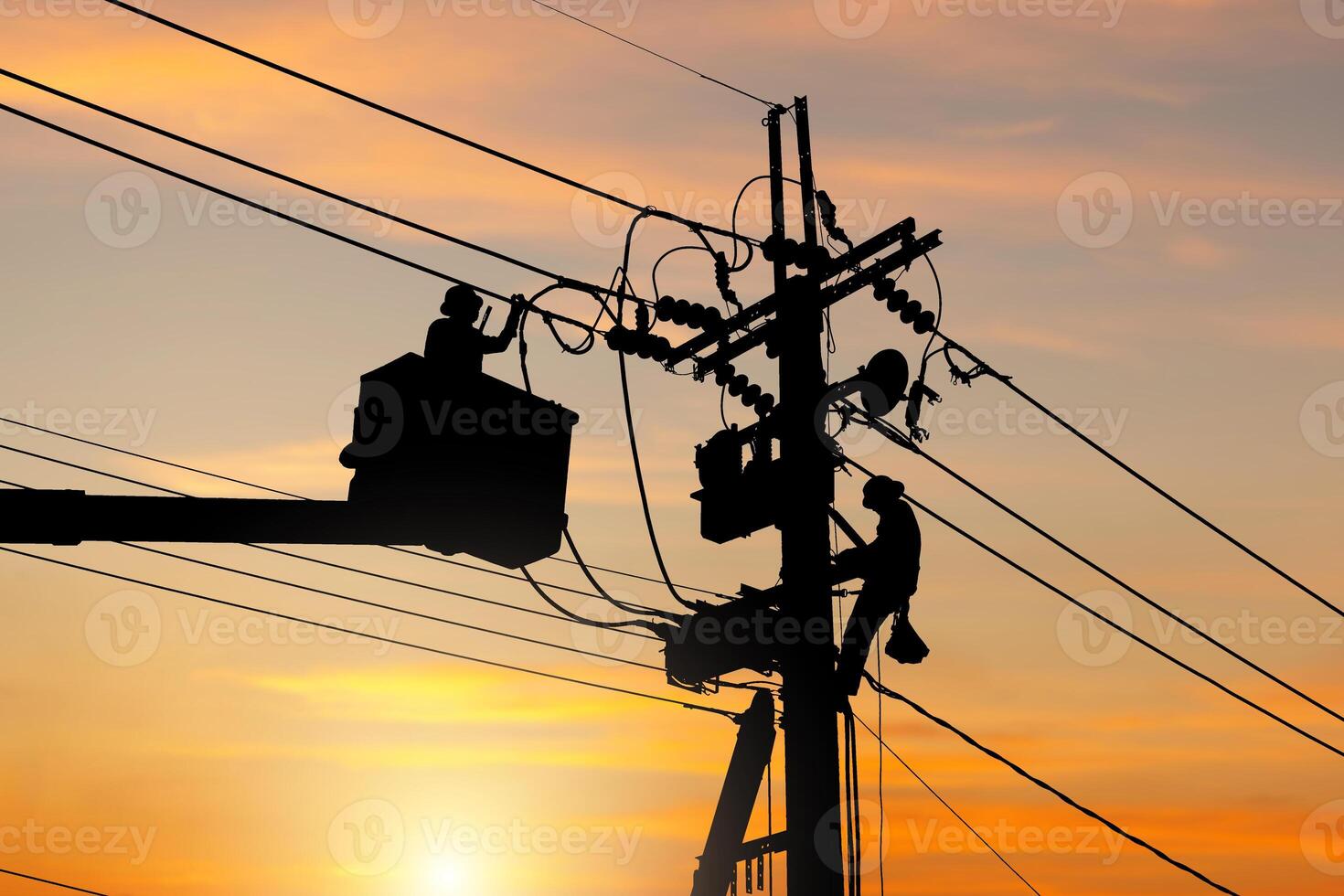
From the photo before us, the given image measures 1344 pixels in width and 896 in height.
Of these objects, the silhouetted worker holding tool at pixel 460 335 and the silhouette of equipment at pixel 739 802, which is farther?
the silhouette of equipment at pixel 739 802

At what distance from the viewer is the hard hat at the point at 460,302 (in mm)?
9531

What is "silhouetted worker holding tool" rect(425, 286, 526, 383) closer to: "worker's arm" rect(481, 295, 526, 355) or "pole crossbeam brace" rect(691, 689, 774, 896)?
"worker's arm" rect(481, 295, 526, 355)

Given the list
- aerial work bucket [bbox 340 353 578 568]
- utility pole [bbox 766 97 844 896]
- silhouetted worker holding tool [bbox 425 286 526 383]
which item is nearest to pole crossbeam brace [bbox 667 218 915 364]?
utility pole [bbox 766 97 844 896]

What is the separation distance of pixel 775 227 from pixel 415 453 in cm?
703

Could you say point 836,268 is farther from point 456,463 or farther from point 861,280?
point 456,463

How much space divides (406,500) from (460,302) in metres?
2.33

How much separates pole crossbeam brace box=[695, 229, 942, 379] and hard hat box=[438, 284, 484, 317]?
13.3ft

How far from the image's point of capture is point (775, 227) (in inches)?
547

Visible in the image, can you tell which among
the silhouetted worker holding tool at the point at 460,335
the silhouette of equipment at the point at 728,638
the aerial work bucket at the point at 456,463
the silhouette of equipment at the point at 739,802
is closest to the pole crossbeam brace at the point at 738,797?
the silhouette of equipment at the point at 739,802

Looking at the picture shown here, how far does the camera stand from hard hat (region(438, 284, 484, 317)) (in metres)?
9.53

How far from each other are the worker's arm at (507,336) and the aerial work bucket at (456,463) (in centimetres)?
178

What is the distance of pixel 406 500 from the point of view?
24.9ft

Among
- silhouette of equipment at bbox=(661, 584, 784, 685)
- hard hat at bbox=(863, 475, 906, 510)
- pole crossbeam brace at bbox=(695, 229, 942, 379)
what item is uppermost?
pole crossbeam brace at bbox=(695, 229, 942, 379)

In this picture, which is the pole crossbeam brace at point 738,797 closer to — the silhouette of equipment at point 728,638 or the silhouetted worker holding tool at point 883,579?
the silhouette of equipment at point 728,638
